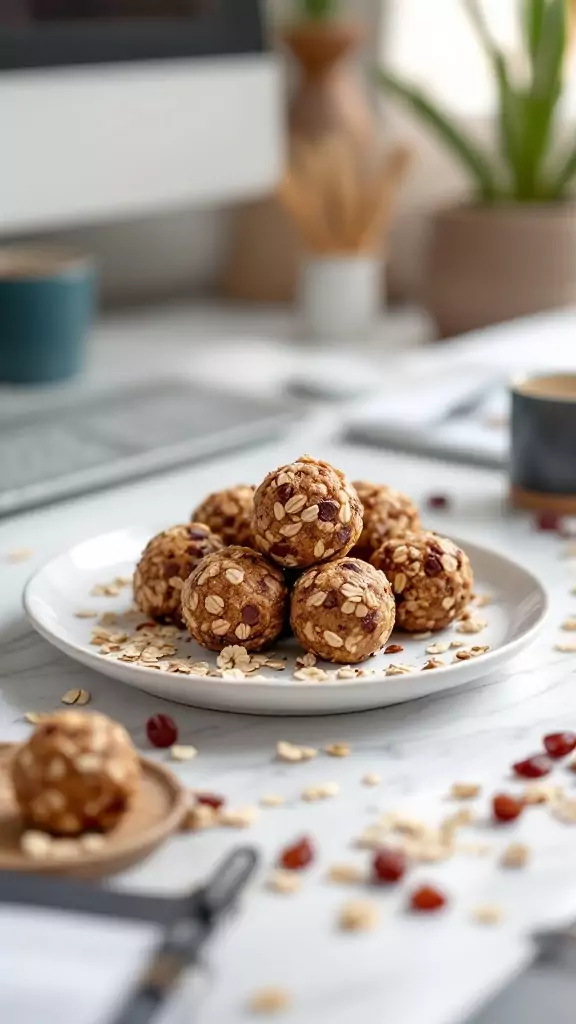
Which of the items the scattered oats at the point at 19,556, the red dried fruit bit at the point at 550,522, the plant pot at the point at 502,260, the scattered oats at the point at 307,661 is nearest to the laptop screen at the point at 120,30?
the plant pot at the point at 502,260

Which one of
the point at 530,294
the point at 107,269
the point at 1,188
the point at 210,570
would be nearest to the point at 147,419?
the point at 1,188

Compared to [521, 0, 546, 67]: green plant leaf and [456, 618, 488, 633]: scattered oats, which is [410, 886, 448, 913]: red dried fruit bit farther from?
[521, 0, 546, 67]: green plant leaf

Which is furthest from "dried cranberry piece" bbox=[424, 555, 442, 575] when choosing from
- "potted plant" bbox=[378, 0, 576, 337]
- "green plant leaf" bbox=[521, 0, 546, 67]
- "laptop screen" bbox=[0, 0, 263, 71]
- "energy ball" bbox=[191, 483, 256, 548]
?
"green plant leaf" bbox=[521, 0, 546, 67]

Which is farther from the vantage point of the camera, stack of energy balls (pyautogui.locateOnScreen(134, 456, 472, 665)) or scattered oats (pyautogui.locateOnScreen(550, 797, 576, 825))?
stack of energy balls (pyautogui.locateOnScreen(134, 456, 472, 665))

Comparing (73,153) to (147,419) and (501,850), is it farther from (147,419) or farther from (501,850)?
(501,850)

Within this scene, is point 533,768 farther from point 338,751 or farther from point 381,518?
point 381,518

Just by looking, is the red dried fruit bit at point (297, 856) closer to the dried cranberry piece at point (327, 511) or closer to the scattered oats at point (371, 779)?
the scattered oats at point (371, 779)

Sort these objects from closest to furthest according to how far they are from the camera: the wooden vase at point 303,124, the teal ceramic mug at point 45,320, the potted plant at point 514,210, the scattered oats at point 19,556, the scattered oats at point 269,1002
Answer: the scattered oats at point 269,1002 → the scattered oats at point 19,556 → the teal ceramic mug at point 45,320 → the potted plant at point 514,210 → the wooden vase at point 303,124
